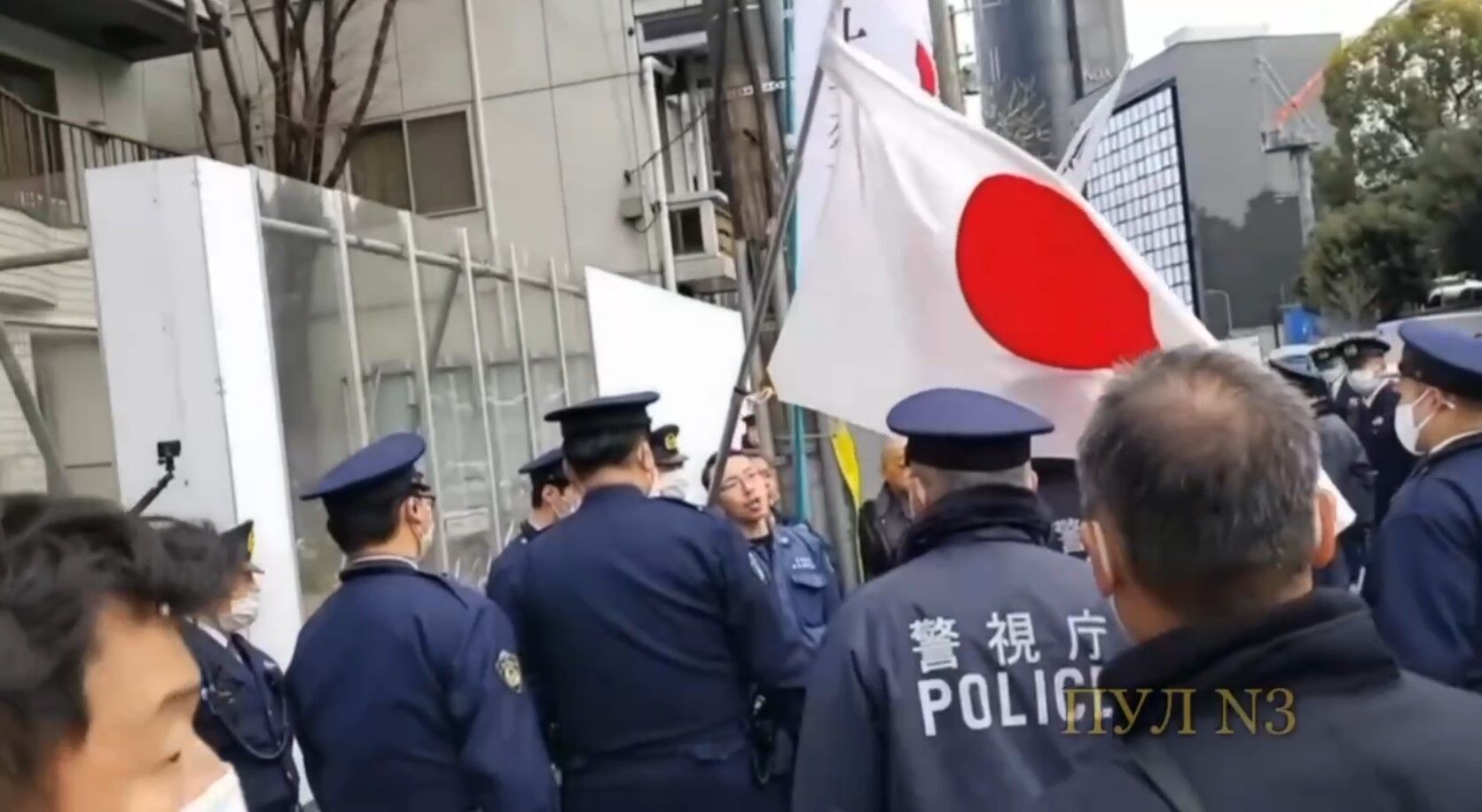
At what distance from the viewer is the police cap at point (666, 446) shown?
6332 mm

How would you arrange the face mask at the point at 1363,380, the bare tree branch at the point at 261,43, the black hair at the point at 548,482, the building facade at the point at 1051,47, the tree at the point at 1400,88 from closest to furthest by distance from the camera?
1. the black hair at the point at 548,482
2. the face mask at the point at 1363,380
3. the bare tree branch at the point at 261,43
4. the tree at the point at 1400,88
5. the building facade at the point at 1051,47

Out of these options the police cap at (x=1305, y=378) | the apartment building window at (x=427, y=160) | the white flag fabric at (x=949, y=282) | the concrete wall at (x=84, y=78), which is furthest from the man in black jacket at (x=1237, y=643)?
the apartment building window at (x=427, y=160)

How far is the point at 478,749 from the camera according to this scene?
3605 millimetres

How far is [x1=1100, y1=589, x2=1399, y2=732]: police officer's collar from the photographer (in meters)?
1.62

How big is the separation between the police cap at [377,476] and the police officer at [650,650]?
45 cm

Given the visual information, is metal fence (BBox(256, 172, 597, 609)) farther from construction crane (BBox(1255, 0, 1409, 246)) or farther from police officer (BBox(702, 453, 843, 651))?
construction crane (BBox(1255, 0, 1409, 246))

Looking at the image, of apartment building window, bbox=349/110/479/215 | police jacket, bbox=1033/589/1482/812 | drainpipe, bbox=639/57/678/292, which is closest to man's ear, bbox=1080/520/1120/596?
police jacket, bbox=1033/589/1482/812

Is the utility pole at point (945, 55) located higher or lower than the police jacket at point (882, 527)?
higher

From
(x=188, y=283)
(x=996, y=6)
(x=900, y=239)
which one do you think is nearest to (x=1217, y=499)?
(x=900, y=239)

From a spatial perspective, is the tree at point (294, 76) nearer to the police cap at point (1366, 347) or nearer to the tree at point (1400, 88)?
the police cap at point (1366, 347)

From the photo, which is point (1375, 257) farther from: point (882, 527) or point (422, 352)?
point (882, 527)

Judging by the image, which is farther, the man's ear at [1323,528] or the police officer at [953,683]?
the police officer at [953,683]

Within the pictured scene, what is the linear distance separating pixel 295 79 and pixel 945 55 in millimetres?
12236

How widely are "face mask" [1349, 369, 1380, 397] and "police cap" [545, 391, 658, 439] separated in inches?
279
